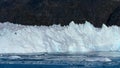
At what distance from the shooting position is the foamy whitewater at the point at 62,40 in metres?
13.5

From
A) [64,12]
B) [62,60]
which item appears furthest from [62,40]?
[64,12]

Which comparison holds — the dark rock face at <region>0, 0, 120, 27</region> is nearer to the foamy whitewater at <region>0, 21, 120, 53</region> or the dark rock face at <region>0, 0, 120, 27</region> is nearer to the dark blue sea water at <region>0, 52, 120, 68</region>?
the foamy whitewater at <region>0, 21, 120, 53</region>

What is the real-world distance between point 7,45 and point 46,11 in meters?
6.11

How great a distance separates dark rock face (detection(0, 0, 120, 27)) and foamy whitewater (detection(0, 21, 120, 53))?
183 inches

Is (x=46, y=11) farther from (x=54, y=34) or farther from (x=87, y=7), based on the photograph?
(x=54, y=34)

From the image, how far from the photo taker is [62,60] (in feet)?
39.0

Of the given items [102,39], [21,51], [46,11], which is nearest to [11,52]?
[21,51]

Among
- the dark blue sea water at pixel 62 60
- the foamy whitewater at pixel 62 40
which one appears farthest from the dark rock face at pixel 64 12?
the dark blue sea water at pixel 62 60

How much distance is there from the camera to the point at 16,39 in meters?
13.9

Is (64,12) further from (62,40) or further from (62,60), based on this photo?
(62,60)

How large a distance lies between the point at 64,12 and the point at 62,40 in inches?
223

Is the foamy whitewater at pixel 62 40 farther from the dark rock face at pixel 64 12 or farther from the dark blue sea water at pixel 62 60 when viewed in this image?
the dark rock face at pixel 64 12

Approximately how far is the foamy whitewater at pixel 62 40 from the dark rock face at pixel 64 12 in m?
4.65

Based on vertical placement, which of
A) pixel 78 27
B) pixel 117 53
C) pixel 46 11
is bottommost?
pixel 117 53
